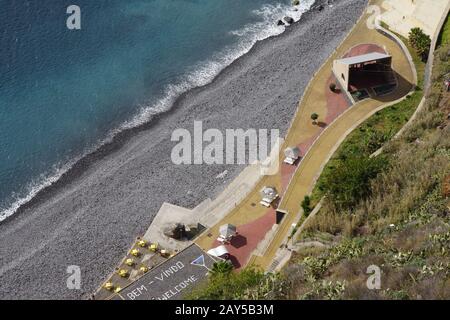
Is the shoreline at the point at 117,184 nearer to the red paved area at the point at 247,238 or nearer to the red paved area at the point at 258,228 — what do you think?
the red paved area at the point at 258,228

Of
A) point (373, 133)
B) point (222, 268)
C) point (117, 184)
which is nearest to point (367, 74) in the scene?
point (373, 133)

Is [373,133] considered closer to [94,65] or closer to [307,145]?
[307,145]

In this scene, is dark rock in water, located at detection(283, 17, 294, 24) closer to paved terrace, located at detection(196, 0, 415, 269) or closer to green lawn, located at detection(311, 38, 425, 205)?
paved terrace, located at detection(196, 0, 415, 269)

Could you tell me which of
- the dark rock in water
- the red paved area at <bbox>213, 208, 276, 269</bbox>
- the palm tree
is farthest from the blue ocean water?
the palm tree

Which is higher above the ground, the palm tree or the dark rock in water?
the dark rock in water

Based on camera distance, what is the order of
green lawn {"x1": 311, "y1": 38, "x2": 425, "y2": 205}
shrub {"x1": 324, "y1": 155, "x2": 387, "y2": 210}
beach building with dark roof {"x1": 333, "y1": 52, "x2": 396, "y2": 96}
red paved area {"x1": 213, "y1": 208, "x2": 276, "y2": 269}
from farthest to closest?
1. beach building with dark roof {"x1": 333, "y1": 52, "x2": 396, "y2": 96}
2. green lawn {"x1": 311, "y1": 38, "x2": 425, "y2": 205}
3. red paved area {"x1": 213, "y1": 208, "x2": 276, "y2": 269}
4. shrub {"x1": 324, "y1": 155, "x2": 387, "y2": 210}

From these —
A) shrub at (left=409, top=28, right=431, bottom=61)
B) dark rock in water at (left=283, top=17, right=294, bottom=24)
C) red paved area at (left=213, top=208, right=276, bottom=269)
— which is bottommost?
red paved area at (left=213, top=208, right=276, bottom=269)

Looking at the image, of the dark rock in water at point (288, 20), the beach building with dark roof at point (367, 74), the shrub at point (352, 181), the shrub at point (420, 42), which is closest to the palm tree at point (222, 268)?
the shrub at point (352, 181)

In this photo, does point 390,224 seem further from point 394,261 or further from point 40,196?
point 40,196
